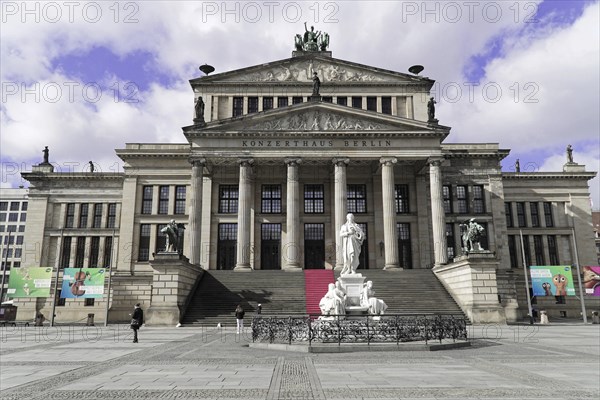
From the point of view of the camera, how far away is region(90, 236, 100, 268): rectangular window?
5459cm

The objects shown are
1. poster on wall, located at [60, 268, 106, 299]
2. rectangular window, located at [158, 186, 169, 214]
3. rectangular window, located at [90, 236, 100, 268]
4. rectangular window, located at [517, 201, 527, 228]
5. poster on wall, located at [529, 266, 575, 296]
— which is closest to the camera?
poster on wall, located at [60, 268, 106, 299]

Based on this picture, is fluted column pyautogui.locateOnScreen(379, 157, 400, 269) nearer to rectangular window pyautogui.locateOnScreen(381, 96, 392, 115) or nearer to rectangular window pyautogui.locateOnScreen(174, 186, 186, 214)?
rectangular window pyautogui.locateOnScreen(381, 96, 392, 115)

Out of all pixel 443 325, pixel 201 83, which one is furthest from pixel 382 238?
pixel 443 325

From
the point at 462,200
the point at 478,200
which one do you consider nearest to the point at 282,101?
the point at 462,200

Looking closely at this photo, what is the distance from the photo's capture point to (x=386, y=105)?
53.4m

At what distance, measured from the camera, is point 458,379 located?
11250 mm

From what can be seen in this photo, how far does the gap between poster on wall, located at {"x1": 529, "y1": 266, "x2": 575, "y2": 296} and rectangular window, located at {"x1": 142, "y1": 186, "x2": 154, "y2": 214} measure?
3896 centimetres

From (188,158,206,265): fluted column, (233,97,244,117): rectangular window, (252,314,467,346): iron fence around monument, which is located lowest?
(252,314,467,346): iron fence around monument

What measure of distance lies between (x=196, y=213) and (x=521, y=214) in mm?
38756

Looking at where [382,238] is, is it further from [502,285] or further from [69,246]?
[69,246]

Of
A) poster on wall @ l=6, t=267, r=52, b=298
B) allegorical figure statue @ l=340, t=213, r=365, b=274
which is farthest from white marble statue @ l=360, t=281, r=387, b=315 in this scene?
poster on wall @ l=6, t=267, r=52, b=298

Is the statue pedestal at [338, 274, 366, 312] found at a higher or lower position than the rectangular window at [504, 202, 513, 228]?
lower

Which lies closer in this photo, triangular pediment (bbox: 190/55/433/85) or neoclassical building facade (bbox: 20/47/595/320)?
neoclassical building facade (bbox: 20/47/595/320)

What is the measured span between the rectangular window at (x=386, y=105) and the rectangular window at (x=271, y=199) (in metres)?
14.4
